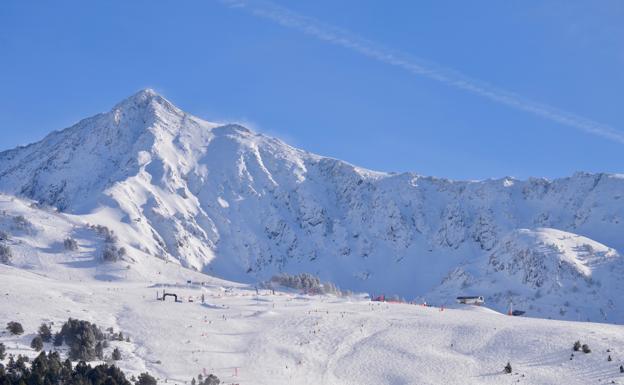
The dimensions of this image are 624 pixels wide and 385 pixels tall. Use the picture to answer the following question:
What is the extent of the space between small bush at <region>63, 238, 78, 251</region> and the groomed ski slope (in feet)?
129

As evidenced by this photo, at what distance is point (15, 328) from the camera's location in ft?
255

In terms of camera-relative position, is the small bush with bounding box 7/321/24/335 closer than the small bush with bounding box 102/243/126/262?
Yes

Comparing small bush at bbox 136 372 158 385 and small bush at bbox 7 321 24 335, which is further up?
small bush at bbox 7 321 24 335

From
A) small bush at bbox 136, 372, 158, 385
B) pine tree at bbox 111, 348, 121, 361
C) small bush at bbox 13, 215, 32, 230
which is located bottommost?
small bush at bbox 136, 372, 158, 385

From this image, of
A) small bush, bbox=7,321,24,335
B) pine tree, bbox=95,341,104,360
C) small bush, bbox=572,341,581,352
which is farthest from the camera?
small bush, bbox=572,341,581,352

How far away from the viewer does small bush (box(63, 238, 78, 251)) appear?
493 feet

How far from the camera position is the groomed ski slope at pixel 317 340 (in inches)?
2992

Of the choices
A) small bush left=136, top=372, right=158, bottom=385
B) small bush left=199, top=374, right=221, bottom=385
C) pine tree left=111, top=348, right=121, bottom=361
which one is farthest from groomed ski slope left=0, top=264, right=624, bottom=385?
small bush left=136, top=372, right=158, bottom=385

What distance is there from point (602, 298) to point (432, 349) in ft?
310

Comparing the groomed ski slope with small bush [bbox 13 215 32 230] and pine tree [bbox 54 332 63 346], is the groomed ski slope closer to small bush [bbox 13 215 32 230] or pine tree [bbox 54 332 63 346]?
pine tree [bbox 54 332 63 346]

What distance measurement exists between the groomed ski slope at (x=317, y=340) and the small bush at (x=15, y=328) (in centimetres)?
70

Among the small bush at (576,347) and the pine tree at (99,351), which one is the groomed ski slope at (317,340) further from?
the pine tree at (99,351)

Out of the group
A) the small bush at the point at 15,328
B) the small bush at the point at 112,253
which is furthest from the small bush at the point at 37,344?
the small bush at the point at 112,253

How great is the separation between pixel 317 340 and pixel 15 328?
99.2 ft
